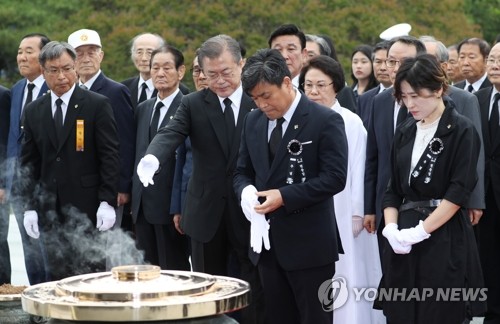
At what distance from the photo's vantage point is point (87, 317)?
11.2ft

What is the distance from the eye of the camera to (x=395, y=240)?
207 inches

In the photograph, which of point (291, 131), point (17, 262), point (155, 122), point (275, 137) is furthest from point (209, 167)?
point (17, 262)

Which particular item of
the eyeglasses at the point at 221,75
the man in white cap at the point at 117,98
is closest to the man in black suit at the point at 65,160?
the man in white cap at the point at 117,98

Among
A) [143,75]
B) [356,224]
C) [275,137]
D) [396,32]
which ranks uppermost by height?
[396,32]

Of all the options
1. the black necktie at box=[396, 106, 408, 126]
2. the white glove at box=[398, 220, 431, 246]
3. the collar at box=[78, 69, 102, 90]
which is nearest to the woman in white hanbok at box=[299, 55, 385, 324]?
the black necktie at box=[396, 106, 408, 126]

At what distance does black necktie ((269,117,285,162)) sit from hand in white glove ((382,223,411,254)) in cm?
72

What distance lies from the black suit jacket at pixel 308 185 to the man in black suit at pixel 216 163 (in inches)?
28.0

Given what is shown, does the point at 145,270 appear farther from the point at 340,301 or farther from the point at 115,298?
the point at 340,301

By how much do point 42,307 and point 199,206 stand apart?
264 centimetres

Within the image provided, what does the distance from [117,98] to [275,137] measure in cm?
278

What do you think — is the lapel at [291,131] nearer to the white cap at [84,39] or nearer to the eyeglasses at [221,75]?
the eyeglasses at [221,75]

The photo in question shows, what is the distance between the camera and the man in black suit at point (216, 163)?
19.9 feet

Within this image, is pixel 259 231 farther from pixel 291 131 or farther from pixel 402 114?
pixel 402 114

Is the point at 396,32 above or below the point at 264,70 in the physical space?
above
